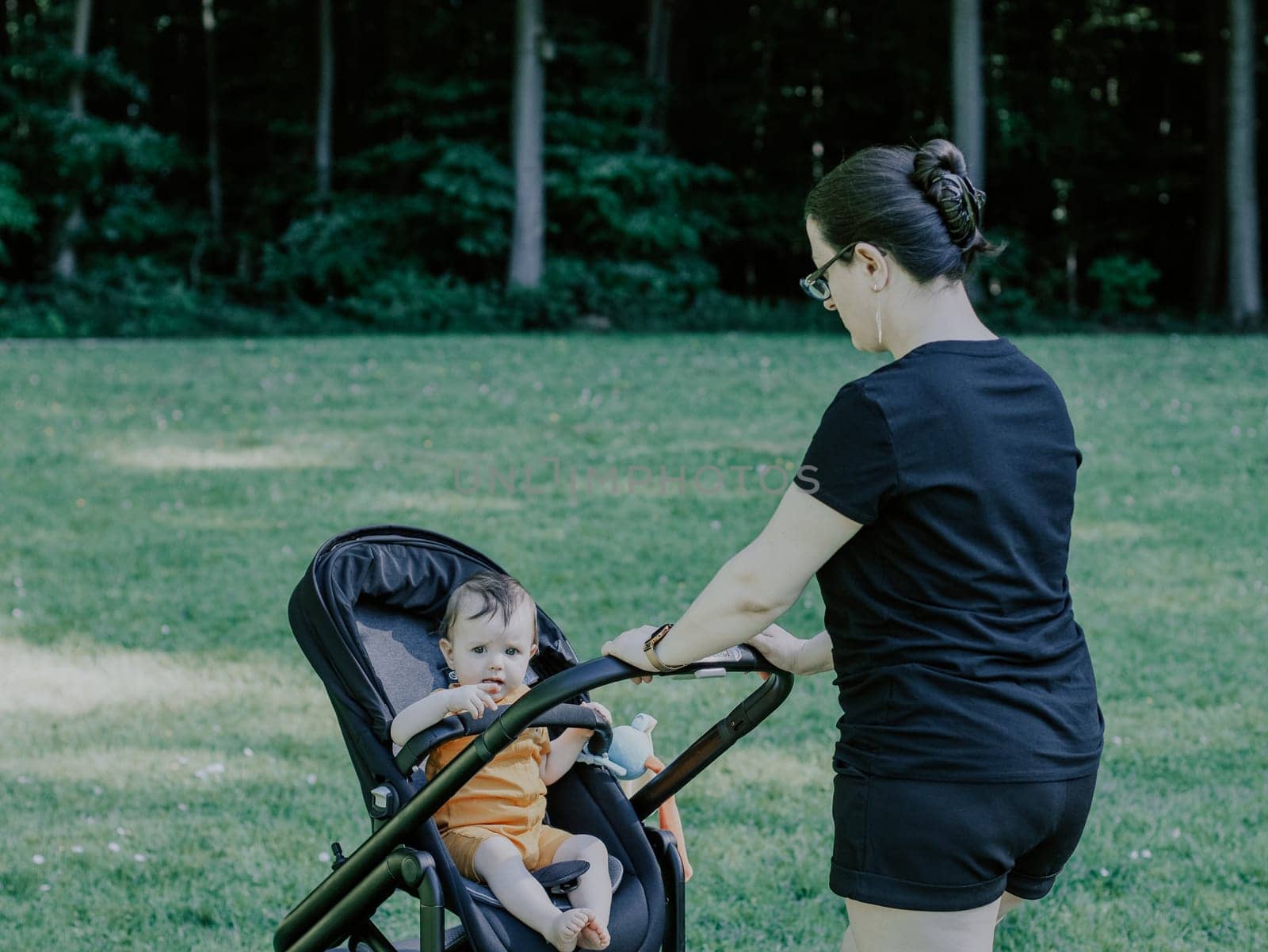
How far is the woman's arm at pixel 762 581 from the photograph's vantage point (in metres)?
2.00

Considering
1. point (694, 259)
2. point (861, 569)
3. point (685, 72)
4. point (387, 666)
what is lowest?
A: point (387, 666)

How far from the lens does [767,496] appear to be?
776 cm

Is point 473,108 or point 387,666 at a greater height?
point 473,108

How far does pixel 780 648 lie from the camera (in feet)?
8.05

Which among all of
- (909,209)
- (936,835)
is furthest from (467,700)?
(909,209)

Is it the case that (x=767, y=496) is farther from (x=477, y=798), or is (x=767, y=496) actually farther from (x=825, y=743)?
(x=477, y=798)

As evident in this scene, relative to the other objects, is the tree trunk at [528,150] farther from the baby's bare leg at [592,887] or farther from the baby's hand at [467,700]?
the baby's hand at [467,700]

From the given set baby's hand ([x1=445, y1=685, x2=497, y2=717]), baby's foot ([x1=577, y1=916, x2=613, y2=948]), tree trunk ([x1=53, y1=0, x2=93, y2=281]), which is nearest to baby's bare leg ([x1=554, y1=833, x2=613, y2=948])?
baby's foot ([x1=577, y1=916, x2=613, y2=948])

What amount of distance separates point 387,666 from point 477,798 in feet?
1.12

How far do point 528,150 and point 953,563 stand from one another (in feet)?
62.3

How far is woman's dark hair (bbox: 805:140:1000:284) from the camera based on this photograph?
2.05m

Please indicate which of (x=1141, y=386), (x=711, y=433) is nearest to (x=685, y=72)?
(x=1141, y=386)

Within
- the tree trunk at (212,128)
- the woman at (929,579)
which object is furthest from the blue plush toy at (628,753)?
the tree trunk at (212,128)

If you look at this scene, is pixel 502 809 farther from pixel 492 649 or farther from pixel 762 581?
pixel 762 581
